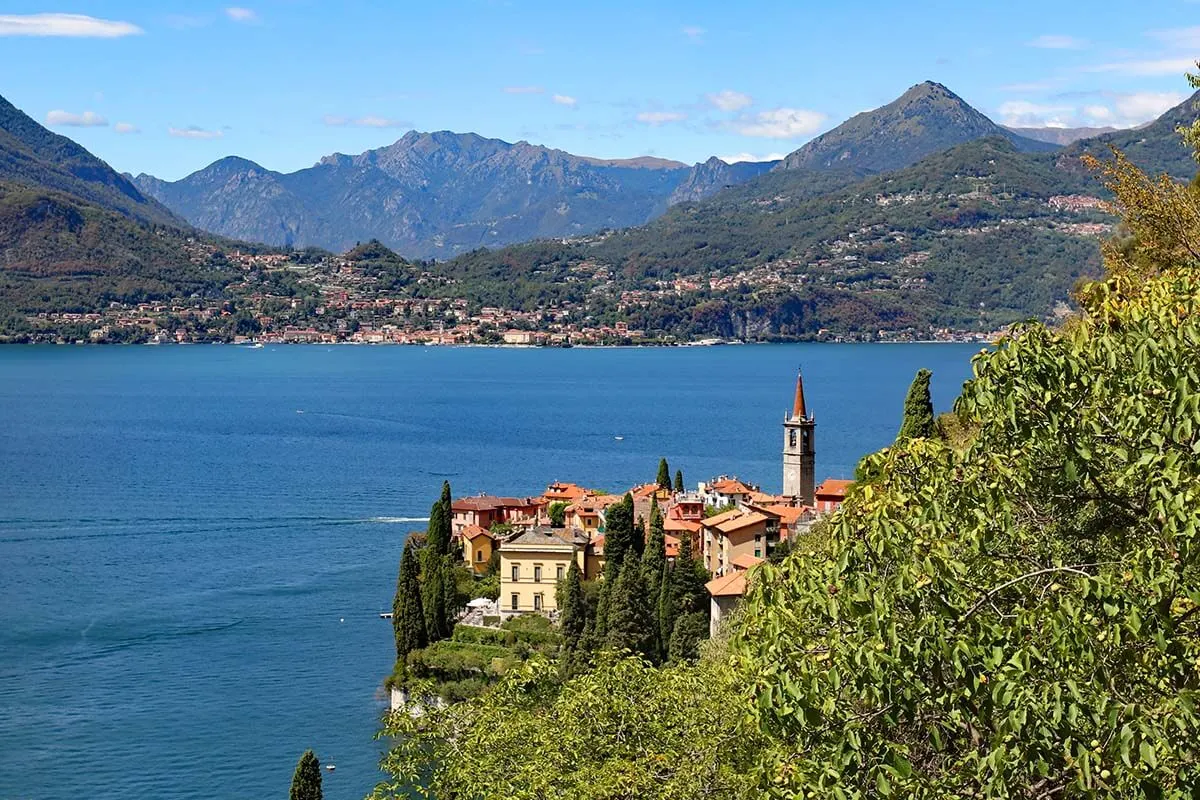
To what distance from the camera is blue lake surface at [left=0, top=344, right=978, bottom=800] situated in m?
30.5

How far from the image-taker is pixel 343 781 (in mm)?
27766

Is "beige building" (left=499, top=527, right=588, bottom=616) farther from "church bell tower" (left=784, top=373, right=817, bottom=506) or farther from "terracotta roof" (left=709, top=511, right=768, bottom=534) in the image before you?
"church bell tower" (left=784, top=373, right=817, bottom=506)

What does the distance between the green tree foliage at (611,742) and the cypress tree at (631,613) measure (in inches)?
665

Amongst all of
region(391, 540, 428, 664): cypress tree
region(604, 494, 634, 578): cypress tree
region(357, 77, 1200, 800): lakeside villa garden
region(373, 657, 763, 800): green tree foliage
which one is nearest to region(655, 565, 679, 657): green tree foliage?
region(604, 494, 634, 578): cypress tree

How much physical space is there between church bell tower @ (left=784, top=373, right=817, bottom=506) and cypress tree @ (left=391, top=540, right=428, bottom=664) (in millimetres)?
14674

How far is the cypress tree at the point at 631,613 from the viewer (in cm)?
2947

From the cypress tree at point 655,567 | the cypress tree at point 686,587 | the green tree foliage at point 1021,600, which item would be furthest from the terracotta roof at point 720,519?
the green tree foliage at point 1021,600

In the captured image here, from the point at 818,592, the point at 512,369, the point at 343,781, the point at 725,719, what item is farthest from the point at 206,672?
the point at 512,369

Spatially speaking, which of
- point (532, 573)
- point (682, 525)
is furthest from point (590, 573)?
point (682, 525)

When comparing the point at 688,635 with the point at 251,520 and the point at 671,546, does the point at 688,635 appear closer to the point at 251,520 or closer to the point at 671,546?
the point at 671,546

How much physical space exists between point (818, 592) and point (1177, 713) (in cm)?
166

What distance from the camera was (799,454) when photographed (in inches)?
1761

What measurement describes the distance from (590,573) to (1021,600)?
104 ft

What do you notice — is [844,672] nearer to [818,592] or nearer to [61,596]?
[818,592]
